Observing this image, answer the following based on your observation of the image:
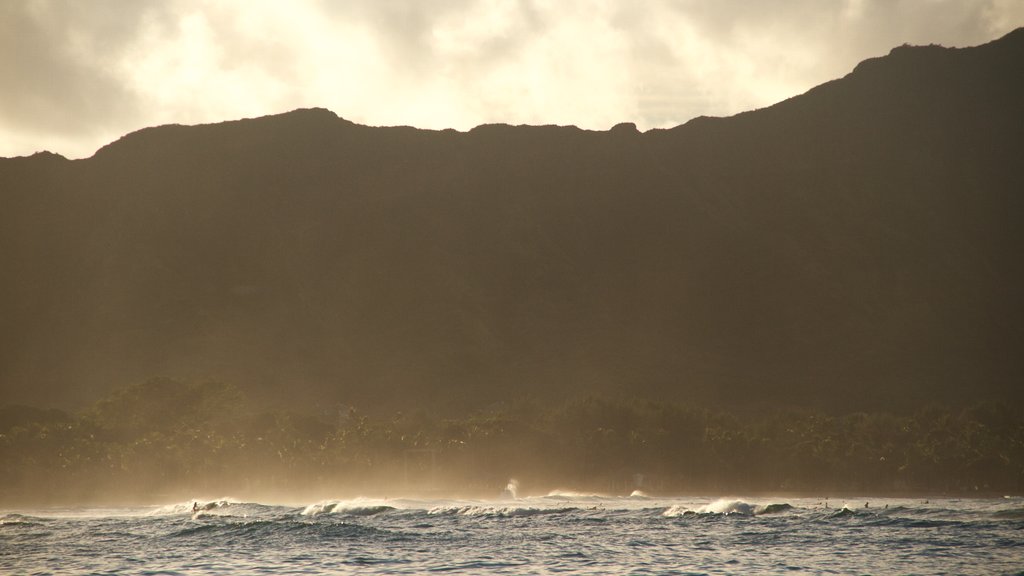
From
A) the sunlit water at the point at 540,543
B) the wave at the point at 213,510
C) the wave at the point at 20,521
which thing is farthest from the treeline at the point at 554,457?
the sunlit water at the point at 540,543

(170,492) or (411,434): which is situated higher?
(411,434)

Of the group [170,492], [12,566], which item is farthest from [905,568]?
[170,492]

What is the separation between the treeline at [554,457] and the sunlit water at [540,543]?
91.3m

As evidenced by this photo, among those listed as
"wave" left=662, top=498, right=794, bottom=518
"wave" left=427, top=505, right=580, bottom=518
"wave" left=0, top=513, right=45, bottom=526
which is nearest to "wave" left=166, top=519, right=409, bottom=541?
"wave" left=427, top=505, right=580, bottom=518

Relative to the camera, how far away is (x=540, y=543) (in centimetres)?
4791

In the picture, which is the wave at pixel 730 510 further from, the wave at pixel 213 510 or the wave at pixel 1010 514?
the wave at pixel 213 510

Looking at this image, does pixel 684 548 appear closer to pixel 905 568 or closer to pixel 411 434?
pixel 905 568

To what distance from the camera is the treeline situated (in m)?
Result: 156

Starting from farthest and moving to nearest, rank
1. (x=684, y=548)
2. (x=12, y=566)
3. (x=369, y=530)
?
(x=369, y=530), (x=684, y=548), (x=12, y=566)

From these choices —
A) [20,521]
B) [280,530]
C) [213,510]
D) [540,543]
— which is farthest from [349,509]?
[540,543]

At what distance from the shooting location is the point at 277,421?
193m

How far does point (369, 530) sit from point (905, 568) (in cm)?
3015

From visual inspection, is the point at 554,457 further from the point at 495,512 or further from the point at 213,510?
the point at 495,512

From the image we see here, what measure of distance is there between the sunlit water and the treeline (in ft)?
300
